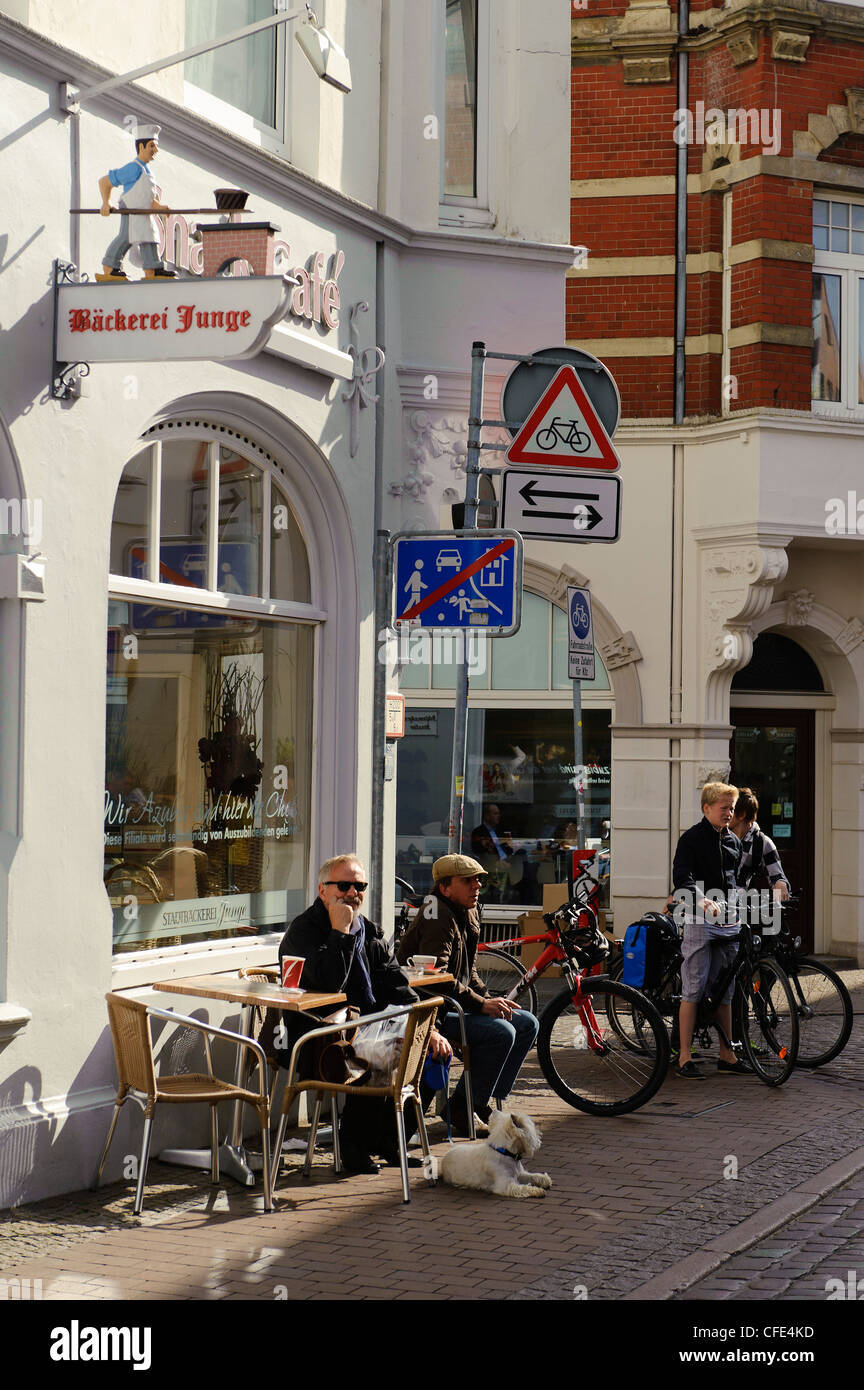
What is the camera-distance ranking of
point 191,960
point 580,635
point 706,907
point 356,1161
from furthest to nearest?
point 580,635
point 706,907
point 191,960
point 356,1161

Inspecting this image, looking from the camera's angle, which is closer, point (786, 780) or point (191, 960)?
point (191, 960)

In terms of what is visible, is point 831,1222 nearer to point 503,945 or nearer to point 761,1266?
point 761,1266

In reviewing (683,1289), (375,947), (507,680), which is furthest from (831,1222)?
(507,680)

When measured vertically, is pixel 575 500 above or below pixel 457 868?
above

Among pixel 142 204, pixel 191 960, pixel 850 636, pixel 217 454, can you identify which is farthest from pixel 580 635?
pixel 850 636

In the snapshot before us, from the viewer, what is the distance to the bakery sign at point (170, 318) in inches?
249

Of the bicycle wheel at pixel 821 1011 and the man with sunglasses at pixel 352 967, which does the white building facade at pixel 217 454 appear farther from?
the bicycle wheel at pixel 821 1011

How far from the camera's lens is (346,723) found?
30.2ft

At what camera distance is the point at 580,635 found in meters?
11.4

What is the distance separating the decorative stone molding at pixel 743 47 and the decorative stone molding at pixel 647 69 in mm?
673

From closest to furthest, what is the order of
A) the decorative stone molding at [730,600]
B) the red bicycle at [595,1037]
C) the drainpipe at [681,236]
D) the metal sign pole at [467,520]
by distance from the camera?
the metal sign pole at [467,520] < the red bicycle at [595,1037] < the decorative stone molding at [730,600] < the drainpipe at [681,236]

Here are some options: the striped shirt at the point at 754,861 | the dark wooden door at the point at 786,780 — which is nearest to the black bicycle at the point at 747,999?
the striped shirt at the point at 754,861

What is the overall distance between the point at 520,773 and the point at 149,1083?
974cm

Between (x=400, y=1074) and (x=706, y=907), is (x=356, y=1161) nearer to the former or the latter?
(x=400, y=1074)
